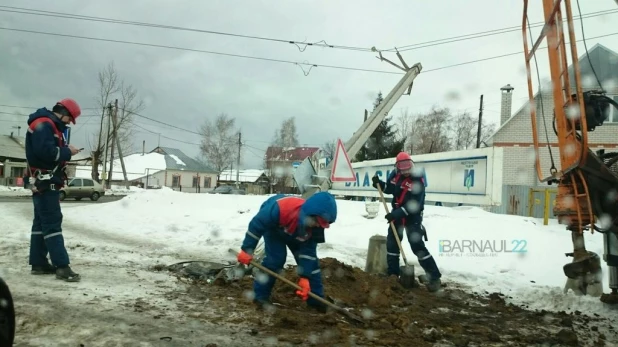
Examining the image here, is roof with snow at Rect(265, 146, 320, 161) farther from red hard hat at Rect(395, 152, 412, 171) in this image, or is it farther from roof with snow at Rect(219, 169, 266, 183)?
red hard hat at Rect(395, 152, 412, 171)

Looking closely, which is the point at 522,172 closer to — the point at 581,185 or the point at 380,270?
the point at 380,270

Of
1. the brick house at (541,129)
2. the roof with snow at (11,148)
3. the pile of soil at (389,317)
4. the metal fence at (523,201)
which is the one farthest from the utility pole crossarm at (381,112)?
the roof with snow at (11,148)

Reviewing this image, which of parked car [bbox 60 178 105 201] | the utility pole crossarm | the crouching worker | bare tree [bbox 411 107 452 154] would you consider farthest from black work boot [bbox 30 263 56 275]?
bare tree [bbox 411 107 452 154]

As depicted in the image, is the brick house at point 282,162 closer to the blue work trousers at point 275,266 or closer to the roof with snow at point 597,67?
the blue work trousers at point 275,266

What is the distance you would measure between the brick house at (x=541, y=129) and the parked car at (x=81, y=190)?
2339 centimetres

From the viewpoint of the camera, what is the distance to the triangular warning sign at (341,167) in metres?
10.1

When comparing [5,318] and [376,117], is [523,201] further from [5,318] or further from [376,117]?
[5,318]

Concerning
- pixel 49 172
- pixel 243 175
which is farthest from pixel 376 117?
pixel 243 175

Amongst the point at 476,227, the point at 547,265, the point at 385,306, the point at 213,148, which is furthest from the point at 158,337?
the point at 213,148

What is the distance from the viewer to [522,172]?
23.8 meters

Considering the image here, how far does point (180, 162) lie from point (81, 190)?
1982 inches

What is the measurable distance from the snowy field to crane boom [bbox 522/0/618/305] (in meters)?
0.94

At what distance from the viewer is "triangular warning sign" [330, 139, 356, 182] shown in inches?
399

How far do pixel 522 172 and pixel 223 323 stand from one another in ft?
72.4
